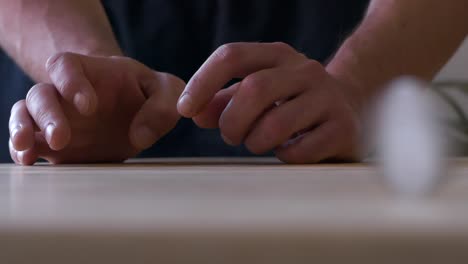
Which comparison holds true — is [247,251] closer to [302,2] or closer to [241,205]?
[241,205]

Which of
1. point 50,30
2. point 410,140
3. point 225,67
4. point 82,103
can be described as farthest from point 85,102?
point 410,140

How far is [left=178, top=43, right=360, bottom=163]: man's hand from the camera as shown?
1.63ft

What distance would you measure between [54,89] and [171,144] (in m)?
0.35

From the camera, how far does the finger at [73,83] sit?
50 cm

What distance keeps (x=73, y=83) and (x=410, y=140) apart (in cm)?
41

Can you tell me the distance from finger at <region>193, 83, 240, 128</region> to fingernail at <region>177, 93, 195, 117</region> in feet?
0.13

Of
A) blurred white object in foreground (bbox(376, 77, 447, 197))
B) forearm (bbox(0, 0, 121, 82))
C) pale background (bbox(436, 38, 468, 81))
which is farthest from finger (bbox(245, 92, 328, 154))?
pale background (bbox(436, 38, 468, 81))

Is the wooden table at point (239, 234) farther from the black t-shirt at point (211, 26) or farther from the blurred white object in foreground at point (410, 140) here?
the black t-shirt at point (211, 26)

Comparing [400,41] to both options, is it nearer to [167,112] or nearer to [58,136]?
[167,112]

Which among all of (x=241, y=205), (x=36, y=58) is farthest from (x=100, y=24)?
(x=241, y=205)

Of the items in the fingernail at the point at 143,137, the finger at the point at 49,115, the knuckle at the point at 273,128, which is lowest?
the fingernail at the point at 143,137

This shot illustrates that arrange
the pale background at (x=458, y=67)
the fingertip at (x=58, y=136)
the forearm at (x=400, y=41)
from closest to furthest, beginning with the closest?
the fingertip at (x=58, y=136) < the forearm at (x=400, y=41) < the pale background at (x=458, y=67)

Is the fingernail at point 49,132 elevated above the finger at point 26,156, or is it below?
above

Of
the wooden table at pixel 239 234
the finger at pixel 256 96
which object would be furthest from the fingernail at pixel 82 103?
the wooden table at pixel 239 234
